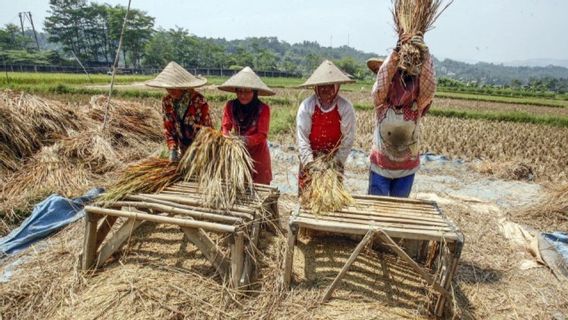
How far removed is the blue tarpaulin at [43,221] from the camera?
122 inches

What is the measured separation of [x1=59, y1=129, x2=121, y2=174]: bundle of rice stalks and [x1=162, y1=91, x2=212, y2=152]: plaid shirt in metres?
2.53

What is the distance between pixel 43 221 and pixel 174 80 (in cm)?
201

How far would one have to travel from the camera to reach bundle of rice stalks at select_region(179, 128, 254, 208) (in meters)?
2.43

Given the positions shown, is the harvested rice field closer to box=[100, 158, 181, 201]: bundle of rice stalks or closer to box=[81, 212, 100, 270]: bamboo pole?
box=[81, 212, 100, 270]: bamboo pole

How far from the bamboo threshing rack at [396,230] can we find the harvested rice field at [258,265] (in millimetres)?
206

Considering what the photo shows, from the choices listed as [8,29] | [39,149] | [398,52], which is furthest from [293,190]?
[8,29]

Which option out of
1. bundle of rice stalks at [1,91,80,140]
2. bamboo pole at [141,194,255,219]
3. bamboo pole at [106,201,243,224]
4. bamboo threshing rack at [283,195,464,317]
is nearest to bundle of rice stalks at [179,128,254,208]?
bamboo pole at [141,194,255,219]

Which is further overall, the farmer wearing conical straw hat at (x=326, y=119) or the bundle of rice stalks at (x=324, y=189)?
the farmer wearing conical straw hat at (x=326, y=119)

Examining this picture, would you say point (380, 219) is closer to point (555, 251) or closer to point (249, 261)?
point (249, 261)

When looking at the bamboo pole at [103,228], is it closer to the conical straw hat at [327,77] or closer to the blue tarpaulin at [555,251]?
the conical straw hat at [327,77]

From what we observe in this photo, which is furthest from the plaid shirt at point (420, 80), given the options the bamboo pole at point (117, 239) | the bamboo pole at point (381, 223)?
the bamboo pole at point (117, 239)

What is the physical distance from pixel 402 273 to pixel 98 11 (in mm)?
60283

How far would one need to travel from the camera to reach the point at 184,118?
10.2ft

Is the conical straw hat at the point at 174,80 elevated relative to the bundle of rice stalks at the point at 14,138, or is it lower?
elevated
